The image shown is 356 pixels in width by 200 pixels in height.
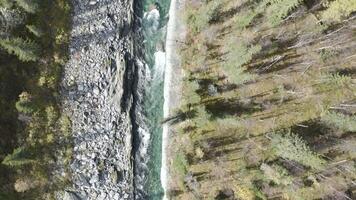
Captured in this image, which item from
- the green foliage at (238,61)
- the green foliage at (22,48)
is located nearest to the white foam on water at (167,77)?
the green foliage at (238,61)

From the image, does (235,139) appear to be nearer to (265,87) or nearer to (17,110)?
(265,87)

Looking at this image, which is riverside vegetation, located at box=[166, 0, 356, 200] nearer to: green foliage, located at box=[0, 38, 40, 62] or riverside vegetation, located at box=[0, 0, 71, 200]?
riverside vegetation, located at box=[0, 0, 71, 200]

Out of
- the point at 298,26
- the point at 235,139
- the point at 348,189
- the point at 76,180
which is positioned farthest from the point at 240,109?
the point at 76,180

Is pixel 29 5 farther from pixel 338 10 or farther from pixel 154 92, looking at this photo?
pixel 338 10

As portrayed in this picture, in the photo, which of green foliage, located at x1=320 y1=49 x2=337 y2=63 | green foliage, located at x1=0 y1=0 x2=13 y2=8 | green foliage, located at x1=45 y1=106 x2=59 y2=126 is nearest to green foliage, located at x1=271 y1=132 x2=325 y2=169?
green foliage, located at x1=320 y1=49 x2=337 y2=63

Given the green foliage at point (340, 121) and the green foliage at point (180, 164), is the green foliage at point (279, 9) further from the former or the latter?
the green foliage at point (180, 164)

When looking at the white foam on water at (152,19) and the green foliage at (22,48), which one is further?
the white foam on water at (152,19)
